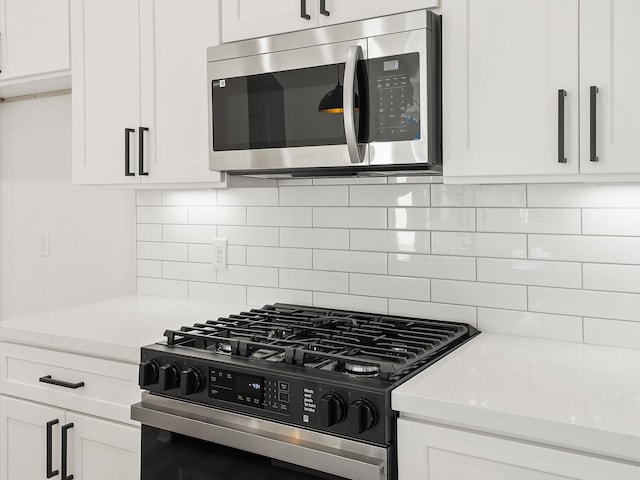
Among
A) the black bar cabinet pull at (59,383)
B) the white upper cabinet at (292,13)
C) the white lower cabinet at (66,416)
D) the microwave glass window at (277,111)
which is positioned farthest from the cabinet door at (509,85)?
the black bar cabinet pull at (59,383)

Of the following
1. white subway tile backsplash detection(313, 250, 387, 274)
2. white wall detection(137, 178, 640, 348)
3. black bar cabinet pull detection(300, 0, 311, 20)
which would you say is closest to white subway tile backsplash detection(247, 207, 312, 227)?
white wall detection(137, 178, 640, 348)

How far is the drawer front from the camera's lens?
1.88 meters

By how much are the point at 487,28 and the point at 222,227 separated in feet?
4.26

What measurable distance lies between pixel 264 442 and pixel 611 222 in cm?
112

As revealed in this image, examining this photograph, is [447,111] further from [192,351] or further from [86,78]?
[86,78]

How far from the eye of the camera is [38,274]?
9.91 feet

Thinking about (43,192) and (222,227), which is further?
(43,192)

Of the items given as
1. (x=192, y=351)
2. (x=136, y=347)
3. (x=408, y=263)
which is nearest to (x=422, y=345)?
(x=408, y=263)


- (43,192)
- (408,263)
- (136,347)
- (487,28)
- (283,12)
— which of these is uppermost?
(283,12)

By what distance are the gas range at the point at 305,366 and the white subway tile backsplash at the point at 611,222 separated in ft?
1.53

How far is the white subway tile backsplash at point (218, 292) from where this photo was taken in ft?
7.98

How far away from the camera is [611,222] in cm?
174

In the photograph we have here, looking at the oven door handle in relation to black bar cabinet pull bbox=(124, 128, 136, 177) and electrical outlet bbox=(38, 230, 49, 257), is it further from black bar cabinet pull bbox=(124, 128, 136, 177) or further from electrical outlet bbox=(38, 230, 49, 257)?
electrical outlet bbox=(38, 230, 49, 257)

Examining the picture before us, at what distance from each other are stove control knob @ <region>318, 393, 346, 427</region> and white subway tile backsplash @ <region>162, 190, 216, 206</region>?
1.27m
